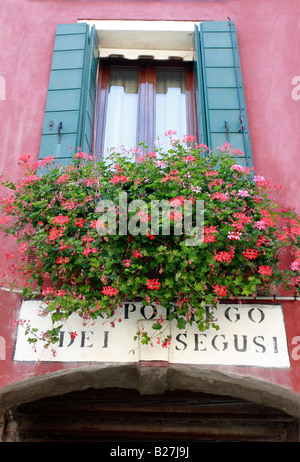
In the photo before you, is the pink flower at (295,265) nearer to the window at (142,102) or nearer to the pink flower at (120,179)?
the pink flower at (120,179)

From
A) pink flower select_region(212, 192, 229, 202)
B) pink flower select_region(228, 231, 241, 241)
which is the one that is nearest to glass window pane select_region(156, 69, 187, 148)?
pink flower select_region(212, 192, 229, 202)

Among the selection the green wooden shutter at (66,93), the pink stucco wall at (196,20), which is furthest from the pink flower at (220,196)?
the green wooden shutter at (66,93)

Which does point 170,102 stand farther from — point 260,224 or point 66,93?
point 260,224

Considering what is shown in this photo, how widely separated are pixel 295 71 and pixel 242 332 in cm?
256

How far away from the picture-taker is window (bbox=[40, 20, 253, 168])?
14.4 feet

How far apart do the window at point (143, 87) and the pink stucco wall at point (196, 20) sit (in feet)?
0.46

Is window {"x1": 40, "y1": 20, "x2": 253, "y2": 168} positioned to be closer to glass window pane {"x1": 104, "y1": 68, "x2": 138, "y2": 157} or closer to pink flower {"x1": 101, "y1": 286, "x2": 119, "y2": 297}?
glass window pane {"x1": 104, "y1": 68, "x2": 138, "y2": 157}

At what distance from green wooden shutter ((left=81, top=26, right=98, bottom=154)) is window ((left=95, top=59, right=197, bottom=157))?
0.41 ft

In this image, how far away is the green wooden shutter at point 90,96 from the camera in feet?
14.6

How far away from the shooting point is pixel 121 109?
5051 millimetres

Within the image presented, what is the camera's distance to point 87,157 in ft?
12.9

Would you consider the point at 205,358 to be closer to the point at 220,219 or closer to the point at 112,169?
the point at 220,219

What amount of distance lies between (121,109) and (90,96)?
421 millimetres
